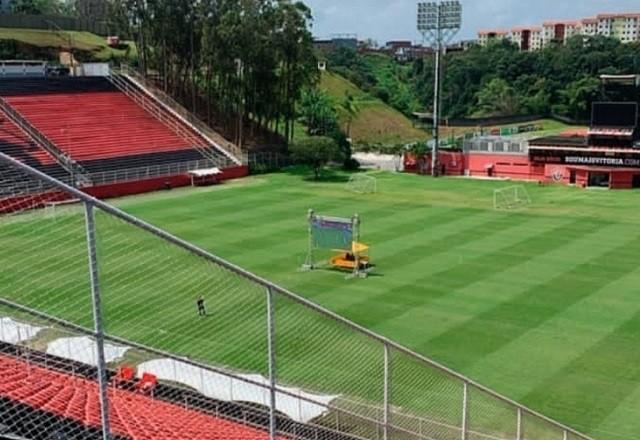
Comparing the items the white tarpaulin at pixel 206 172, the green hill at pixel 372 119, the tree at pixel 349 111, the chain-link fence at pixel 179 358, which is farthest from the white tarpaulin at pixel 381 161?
the chain-link fence at pixel 179 358

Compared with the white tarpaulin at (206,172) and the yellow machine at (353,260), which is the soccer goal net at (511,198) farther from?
the white tarpaulin at (206,172)

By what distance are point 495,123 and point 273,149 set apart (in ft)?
171

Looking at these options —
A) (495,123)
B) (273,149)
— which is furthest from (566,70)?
(273,149)

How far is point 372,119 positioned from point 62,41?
1370 inches

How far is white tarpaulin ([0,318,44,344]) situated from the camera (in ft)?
40.7

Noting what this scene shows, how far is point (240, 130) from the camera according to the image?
5522 centimetres

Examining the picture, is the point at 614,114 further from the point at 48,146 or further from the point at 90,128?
the point at 48,146

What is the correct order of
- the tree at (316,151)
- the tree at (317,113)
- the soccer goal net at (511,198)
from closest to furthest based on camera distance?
the soccer goal net at (511,198) < the tree at (316,151) < the tree at (317,113)

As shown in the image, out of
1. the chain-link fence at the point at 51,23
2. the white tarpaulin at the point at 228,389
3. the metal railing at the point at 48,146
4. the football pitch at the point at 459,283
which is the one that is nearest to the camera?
the white tarpaulin at the point at 228,389

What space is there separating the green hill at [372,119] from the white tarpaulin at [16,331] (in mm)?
66608

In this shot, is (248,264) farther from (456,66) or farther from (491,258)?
(456,66)

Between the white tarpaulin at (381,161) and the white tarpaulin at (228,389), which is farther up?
the white tarpaulin at (228,389)

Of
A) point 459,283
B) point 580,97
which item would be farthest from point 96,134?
point 580,97

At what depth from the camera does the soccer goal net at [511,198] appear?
39.7 metres
